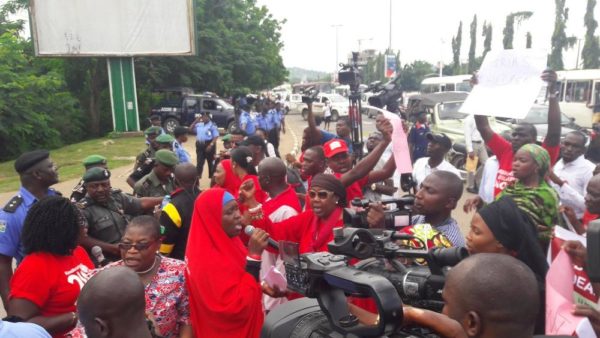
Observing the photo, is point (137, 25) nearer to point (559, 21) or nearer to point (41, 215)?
point (41, 215)

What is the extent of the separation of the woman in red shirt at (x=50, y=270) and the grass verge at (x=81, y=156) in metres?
11.2

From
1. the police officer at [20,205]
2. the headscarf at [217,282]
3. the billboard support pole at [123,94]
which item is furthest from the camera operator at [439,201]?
the billboard support pole at [123,94]

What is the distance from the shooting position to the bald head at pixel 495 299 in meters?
1.42

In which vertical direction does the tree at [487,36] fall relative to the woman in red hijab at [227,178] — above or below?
above

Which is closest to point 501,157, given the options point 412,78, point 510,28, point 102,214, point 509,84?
point 509,84

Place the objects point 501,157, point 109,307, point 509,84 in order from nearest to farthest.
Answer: point 109,307 → point 509,84 → point 501,157

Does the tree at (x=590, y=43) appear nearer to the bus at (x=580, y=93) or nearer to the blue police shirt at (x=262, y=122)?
the bus at (x=580, y=93)

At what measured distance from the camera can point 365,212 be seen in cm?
266

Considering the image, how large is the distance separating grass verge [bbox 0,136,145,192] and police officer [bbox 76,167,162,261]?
33.3 ft

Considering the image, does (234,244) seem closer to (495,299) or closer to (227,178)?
(495,299)

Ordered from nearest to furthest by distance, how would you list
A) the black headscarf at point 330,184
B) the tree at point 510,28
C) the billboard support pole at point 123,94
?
1. the black headscarf at point 330,184
2. the billboard support pole at point 123,94
3. the tree at point 510,28

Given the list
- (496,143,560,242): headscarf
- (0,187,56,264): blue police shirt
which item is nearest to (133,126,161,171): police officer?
(0,187,56,264): blue police shirt

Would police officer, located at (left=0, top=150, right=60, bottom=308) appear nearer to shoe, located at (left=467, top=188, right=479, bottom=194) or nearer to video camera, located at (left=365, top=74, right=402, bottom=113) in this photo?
video camera, located at (left=365, top=74, right=402, bottom=113)

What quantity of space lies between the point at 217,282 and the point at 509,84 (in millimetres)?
2318
